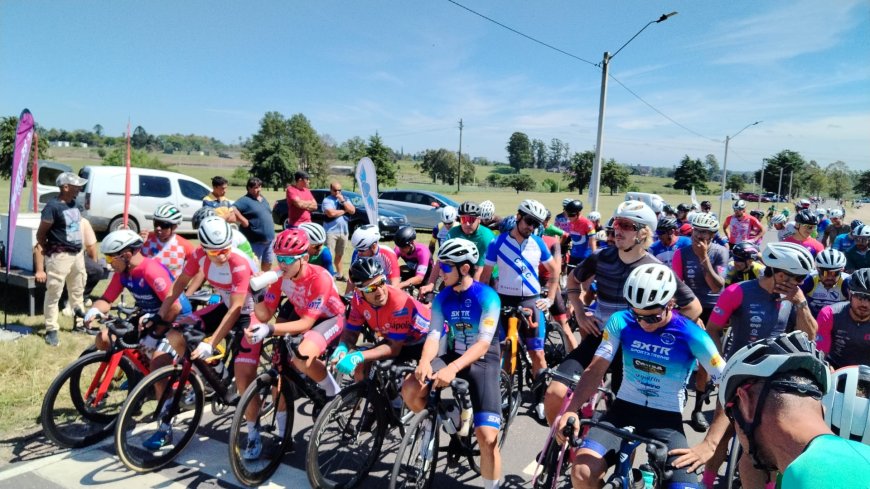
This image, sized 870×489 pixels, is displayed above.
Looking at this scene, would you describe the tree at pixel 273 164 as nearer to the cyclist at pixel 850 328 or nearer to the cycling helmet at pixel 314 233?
the cycling helmet at pixel 314 233

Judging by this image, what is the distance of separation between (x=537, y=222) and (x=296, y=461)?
134 inches

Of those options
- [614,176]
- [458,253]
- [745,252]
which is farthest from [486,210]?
[614,176]

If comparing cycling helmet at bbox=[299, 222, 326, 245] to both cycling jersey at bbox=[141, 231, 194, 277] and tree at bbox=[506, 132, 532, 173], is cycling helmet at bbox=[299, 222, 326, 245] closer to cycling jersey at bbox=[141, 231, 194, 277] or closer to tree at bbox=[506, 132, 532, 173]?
cycling jersey at bbox=[141, 231, 194, 277]

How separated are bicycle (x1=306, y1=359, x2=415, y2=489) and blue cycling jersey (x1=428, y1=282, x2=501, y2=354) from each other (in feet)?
1.38

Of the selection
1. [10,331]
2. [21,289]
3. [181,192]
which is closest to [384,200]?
[181,192]

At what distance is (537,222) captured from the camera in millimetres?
5664

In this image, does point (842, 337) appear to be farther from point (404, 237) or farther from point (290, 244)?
point (404, 237)

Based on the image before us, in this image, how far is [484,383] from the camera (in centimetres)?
379

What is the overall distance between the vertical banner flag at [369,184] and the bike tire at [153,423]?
5007 millimetres

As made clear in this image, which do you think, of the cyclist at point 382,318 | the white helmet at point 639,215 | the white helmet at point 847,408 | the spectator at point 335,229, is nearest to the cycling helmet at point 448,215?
the spectator at point 335,229

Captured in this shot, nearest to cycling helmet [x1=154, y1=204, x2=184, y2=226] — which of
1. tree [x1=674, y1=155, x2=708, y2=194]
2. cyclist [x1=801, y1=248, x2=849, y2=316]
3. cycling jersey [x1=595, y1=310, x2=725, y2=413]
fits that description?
cycling jersey [x1=595, y1=310, x2=725, y2=413]

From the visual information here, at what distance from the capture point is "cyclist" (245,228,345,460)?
161 inches

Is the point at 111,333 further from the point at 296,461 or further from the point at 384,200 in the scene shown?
the point at 384,200

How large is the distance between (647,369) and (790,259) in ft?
5.85
